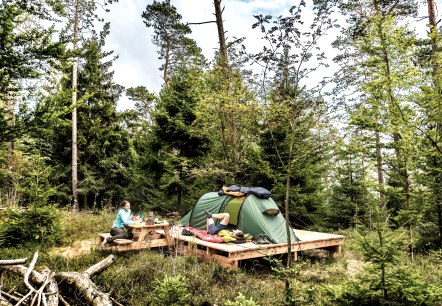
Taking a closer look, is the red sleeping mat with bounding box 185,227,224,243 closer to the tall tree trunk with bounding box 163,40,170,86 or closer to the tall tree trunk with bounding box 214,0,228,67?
the tall tree trunk with bounding box 214,0,228,67

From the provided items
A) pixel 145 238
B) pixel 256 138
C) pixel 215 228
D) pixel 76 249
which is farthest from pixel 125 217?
pixel 256 138

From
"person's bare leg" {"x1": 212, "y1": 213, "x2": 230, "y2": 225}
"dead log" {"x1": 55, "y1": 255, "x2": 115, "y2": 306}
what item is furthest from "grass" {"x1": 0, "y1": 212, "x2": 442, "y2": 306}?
"person's bare leg" {"x1": 212, "y1": 213, "x2": 230, "y2": 225}

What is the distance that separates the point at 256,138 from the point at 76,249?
6.29 meters

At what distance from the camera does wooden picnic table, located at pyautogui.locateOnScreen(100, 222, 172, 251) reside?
6193 millimetres

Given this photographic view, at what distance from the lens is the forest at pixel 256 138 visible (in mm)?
4477

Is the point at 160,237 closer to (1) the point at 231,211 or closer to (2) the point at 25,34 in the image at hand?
(1) the point at 231,211

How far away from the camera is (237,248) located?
19.6 feet

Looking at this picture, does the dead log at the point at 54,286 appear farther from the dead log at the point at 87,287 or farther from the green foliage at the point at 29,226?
the green foliage at the point at 29,226

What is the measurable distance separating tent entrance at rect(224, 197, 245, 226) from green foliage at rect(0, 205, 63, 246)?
4.20 metres

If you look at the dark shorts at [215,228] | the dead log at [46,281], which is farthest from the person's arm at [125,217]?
the dead log at [46,281]

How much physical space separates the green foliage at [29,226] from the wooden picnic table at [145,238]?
1772 millimetres

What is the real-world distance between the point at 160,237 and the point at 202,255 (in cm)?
154

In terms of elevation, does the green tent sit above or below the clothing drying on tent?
below

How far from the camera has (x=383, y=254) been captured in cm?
254
